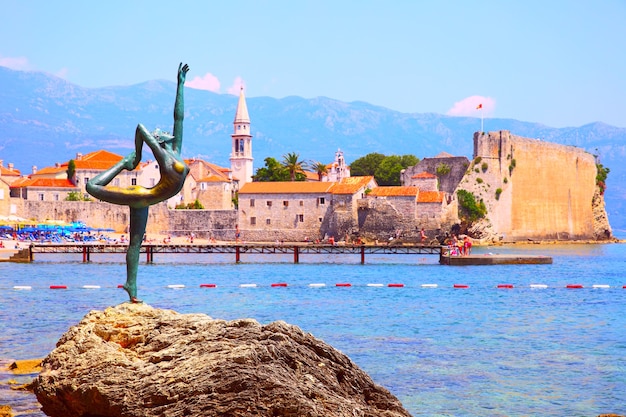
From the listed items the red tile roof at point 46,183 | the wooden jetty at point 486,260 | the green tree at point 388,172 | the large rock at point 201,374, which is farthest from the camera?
the green tree at point 388,172

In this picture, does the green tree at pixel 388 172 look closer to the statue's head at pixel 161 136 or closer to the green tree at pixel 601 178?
the green tree at pixel 601 178

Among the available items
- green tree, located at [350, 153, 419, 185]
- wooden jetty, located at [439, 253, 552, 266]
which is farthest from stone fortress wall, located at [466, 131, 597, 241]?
wooden jetty, located at [439, 253, 552, 266]

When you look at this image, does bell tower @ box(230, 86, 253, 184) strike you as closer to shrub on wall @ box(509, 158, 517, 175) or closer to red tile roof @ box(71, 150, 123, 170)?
red tile roof @ box(71, 150, 123, 170)

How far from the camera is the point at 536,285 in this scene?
38.3 metres

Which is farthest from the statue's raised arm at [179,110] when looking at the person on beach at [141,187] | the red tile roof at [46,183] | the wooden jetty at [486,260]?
the red tile roof at [46,183]

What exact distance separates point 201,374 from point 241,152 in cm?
9604

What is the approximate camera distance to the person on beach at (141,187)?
9406mm

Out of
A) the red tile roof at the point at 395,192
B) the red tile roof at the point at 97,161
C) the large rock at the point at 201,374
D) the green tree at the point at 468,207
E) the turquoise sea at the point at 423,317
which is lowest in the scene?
the turquoise sea at the point at 423,317

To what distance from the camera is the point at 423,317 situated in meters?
25.6

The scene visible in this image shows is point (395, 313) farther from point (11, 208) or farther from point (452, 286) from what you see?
point (11, 208)

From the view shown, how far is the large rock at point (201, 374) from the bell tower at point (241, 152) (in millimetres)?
92503

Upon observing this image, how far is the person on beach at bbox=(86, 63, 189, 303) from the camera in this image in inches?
370

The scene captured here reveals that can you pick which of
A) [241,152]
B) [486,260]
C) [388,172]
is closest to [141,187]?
[486,260]

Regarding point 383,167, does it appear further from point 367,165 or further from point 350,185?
point 350,185
